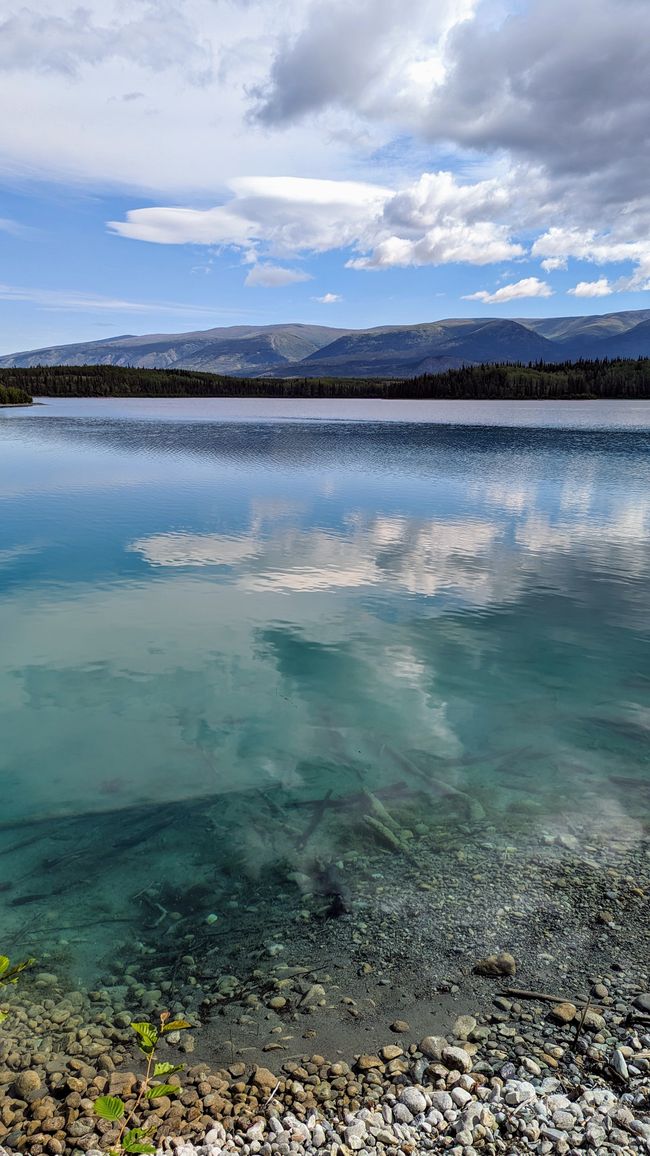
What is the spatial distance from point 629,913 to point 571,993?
1.94 meters

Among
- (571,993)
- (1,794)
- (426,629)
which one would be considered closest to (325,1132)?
(571,993)

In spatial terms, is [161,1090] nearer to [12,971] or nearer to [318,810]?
[12,971]

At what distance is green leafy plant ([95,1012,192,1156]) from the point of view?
19.2 feet

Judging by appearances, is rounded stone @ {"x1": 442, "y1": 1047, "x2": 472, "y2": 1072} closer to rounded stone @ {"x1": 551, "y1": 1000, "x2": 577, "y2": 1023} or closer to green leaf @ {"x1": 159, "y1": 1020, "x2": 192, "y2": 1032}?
rounded stone @ {"x1": 551, "y1": 1000, "x2": 577, "y2": 1023}

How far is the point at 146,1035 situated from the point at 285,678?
11228mm

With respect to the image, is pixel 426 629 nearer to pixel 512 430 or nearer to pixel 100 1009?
pixel 100 1009

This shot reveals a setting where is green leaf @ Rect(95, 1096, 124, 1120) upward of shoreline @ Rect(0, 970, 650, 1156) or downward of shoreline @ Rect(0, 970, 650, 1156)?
upward

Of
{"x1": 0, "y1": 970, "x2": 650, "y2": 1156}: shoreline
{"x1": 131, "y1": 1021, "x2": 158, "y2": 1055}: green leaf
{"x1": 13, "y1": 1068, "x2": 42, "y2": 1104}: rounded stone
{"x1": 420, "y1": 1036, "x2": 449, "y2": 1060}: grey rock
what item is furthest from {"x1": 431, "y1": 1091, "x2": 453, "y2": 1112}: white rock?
{"x1": 13, "y1": 1068, "x2": 42, "y2": 1104}: rounded stone

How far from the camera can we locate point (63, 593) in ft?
82.1

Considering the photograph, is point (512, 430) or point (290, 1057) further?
point (512, 430)

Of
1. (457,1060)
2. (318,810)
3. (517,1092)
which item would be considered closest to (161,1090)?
(457,1060)

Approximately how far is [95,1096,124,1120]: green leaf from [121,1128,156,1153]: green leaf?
183 millimetres

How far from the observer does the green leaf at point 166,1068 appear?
660 cm

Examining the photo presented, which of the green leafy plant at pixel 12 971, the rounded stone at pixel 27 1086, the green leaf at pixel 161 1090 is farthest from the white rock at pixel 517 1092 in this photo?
the green leafy plant at pixel 12 971
